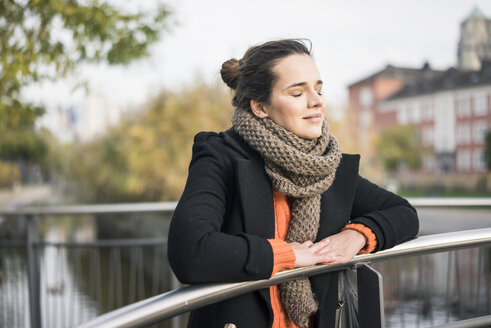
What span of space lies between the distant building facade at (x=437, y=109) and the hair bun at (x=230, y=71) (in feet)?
143

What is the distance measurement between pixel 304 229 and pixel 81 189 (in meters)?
26.3

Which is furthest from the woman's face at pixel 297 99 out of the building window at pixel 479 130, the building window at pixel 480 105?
the building window at pixel 479 130

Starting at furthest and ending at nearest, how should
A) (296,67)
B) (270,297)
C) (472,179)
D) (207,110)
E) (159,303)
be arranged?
(472,179)
(207,110)
(296,67)
(270,297)
(159,303)

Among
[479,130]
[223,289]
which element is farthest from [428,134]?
[223,289]

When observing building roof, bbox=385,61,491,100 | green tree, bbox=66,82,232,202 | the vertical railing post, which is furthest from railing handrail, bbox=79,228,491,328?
building roof, bbox=385,61,491,100

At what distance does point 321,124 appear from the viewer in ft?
5.67

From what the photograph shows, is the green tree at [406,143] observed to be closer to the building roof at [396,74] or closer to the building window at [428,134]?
the building window at [428,134]

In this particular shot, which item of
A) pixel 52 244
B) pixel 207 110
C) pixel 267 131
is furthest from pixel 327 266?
pixel 207 110

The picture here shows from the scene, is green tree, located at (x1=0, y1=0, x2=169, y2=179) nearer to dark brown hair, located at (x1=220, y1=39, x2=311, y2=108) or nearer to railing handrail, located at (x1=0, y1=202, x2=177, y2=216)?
railing handrail, located at (x1=0, y1=202, x2=177, y2=216)

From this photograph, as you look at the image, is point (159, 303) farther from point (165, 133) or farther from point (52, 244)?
point (165, 133)

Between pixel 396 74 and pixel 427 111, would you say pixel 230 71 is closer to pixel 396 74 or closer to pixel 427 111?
pixel 427 111

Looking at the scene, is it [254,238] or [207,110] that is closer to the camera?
→ [254,238]

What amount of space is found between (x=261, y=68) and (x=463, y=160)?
2405 inches

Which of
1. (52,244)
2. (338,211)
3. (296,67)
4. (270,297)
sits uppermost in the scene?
(296,67)
